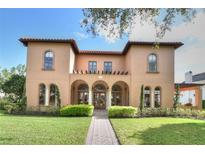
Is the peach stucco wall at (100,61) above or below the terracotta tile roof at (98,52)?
below

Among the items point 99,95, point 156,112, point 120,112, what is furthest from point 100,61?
point 156,112

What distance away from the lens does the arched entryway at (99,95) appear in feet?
68.4

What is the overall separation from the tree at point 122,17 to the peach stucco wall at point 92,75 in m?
7.48

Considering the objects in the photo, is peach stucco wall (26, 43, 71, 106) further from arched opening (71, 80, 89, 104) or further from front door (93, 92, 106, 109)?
front door (93, 92, 106, 109)

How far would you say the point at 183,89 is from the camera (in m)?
22.7

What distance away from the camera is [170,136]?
9.16 metres

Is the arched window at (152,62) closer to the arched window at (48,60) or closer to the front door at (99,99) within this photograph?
the front door at (99,99)

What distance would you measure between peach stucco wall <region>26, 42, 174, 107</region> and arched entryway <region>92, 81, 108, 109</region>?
234cm

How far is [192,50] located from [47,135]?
738 centimetres

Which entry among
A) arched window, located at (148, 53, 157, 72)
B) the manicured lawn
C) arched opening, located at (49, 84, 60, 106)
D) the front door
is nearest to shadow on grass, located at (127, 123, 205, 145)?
the manicured lawn

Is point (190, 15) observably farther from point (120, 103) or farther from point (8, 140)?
point (120, 103)

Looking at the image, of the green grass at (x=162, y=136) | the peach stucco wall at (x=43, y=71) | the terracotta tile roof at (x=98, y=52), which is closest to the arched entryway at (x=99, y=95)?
the terracotta tile roof at (x=98, y=52)

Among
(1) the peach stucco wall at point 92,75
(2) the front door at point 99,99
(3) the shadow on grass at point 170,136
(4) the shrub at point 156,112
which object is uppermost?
(1) the peach stucco wall at point 92,75

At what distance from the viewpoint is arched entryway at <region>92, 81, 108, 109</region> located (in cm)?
A: 2084
